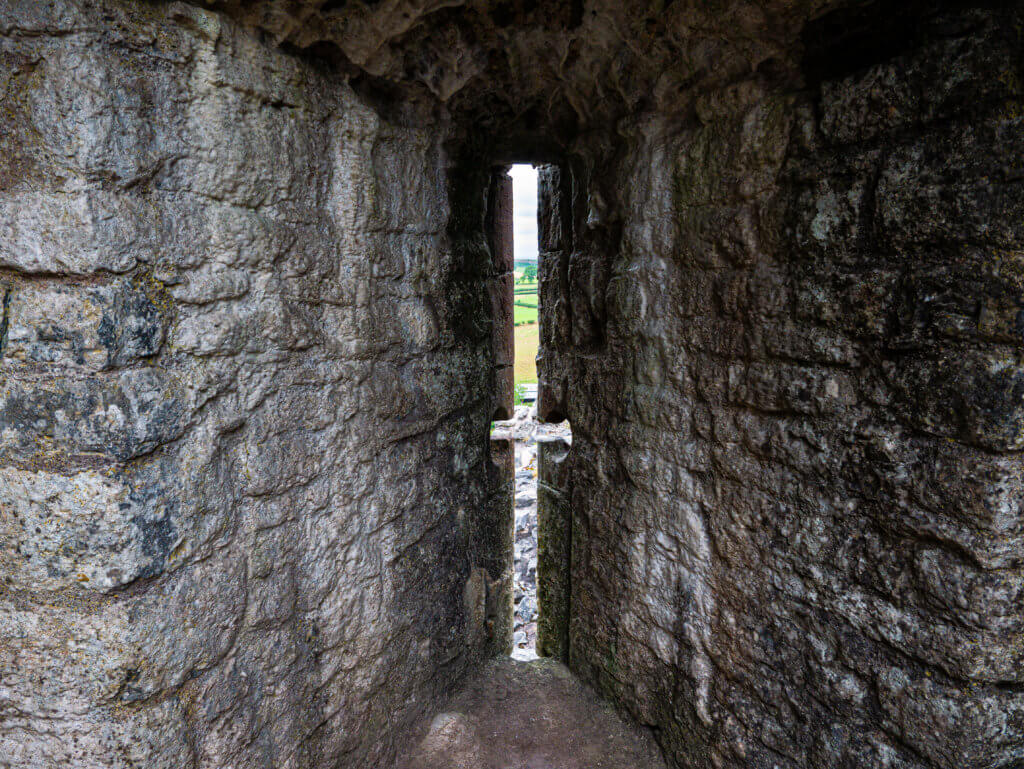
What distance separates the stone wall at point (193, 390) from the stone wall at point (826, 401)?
0.93m

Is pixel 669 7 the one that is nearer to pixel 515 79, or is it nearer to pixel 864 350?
pixel 515 79

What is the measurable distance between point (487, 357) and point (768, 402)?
125 centimetres

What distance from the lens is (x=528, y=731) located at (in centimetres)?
232

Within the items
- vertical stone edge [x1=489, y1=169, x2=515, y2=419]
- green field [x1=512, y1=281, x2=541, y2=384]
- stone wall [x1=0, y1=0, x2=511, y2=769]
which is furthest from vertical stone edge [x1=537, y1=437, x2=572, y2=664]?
green field [x1=512, y1=281, x2=541, y2=384]

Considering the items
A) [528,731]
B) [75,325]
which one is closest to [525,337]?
[528,731]

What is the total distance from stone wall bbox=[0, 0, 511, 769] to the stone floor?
0.37m

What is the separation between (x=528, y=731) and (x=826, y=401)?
1.79 m

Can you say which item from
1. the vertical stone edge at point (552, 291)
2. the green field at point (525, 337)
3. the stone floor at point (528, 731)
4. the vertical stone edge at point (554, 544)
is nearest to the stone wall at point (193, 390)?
the stone floor at point (528, 731)

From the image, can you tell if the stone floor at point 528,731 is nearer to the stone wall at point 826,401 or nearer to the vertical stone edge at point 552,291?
the stone wall at point 826,401

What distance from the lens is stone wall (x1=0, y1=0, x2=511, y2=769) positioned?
1.13 m

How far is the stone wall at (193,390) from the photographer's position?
3.70ft

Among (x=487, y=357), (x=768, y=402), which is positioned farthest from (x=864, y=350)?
(x=487, y=357)

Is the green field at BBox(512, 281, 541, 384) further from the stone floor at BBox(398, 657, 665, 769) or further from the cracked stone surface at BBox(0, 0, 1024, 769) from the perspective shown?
the cracked stone surface at BBox(0, 0, 1024, 769)

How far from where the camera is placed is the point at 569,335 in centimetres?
252
